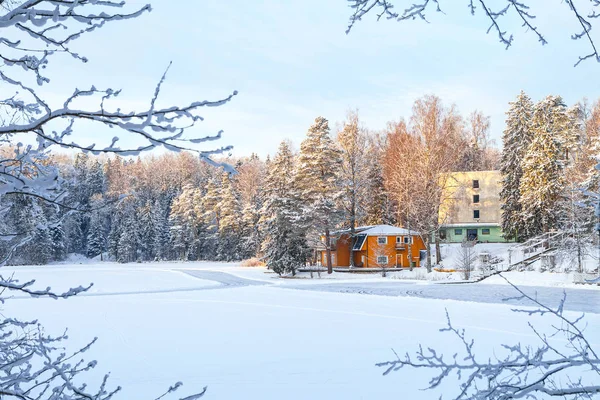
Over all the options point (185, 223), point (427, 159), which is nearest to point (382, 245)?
point (427, 159)

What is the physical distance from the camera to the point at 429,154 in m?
30.1

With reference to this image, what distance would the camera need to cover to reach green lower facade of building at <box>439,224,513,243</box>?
41.6m

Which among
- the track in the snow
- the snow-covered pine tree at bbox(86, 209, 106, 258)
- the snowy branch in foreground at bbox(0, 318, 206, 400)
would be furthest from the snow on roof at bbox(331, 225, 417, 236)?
the snow-covered pine tree at bbox(86, 209, 106, 258)

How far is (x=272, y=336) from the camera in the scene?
11.7 meters

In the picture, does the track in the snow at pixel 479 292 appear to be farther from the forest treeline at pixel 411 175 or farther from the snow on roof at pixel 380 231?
the snow on roof at pixel 380 231

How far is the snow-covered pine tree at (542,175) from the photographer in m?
32.0

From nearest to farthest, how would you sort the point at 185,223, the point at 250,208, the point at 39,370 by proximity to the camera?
the point at 39,370 < the point at 250,208 < the point at 185,223

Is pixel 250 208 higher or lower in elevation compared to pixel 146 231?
higher

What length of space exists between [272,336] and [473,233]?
113ft

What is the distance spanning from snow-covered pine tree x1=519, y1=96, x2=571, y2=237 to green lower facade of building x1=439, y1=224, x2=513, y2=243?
689 cm

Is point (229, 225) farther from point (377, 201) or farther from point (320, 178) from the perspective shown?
point (320, 178)

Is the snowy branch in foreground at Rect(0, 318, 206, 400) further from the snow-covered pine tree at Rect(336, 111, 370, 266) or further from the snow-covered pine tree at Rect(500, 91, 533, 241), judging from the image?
the snow-covered pine tree at Rect(500, 91, 533, 241)

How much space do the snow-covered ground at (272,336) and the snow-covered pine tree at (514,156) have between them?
652 inches

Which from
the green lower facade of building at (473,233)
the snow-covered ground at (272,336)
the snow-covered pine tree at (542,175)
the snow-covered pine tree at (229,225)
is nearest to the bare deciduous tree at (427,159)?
the snow-covered pine tree at (542,175)
